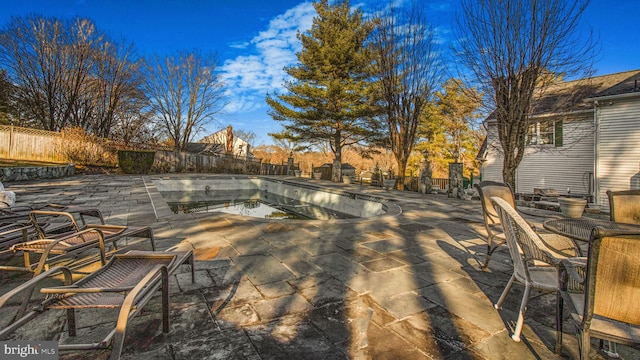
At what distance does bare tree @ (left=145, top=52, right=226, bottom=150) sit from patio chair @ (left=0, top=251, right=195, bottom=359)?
2350cm

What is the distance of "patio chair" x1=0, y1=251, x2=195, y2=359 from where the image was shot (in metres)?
1.32

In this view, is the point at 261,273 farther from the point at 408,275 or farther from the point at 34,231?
the point at 34,231

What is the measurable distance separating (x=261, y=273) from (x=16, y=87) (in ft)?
77.9

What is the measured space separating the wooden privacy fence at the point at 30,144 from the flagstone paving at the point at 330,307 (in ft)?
48.8

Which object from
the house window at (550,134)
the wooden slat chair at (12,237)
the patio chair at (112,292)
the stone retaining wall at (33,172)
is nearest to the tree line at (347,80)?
the house window at (550,134)

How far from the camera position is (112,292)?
1551 mm

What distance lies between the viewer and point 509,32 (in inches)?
295

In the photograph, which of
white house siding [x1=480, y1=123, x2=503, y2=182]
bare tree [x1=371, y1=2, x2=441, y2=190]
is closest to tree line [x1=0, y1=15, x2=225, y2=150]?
bare tree [x1=371, y1=2, x2=441, y2=190]

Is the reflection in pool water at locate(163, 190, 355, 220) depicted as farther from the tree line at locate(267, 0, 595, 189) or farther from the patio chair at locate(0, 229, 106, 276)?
the patio chair at locate(0, 229, 106, 276)

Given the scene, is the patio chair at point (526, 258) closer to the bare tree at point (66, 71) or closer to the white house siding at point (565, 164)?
the white house siding at point (565, 164)

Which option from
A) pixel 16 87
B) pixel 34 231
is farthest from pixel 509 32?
pixel 16 87

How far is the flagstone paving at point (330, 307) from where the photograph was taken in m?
1.68

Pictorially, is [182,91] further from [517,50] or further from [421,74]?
[517,50]

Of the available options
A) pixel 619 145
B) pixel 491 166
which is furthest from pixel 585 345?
pixel 491 166
